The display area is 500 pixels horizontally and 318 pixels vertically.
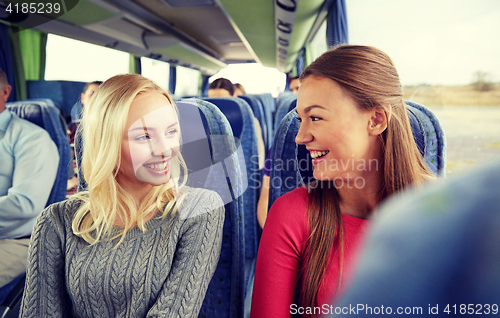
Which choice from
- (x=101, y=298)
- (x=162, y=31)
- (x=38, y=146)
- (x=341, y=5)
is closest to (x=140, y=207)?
(x=101, y=298)

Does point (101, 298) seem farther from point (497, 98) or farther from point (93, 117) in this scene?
point (497, 98)

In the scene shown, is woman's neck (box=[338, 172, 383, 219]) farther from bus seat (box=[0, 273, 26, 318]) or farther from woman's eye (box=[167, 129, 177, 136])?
bus seat (box=[0, 273, 26, 318])

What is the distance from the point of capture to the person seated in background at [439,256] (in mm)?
145

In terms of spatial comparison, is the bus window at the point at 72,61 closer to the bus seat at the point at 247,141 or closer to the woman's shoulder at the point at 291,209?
the bus seat at the point at 247,141

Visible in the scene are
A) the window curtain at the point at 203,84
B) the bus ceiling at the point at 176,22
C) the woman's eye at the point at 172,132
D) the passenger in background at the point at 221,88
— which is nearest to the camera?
the woman's eye at the point at 172,132

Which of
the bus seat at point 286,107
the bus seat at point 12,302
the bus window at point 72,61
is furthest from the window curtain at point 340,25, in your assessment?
the bus seat at point 12,302

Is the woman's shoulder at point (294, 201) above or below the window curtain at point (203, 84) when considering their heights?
below

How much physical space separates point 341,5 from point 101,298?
364 cm

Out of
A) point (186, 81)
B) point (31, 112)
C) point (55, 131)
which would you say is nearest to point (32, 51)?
point (31, 112)

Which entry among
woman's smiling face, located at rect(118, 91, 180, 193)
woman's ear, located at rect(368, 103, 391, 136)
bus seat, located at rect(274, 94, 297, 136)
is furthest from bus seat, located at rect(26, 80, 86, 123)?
woman's ear, located at rect(368, 103, 391, 136)

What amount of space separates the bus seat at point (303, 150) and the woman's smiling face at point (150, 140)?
12.0 inches

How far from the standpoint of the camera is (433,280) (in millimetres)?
149

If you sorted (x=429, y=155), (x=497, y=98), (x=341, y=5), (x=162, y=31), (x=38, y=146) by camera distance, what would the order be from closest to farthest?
(x=429, y=155) → (x=497, y=98) → (x=38, y=146) → (x=341, y=5) → (x=162, y=31)

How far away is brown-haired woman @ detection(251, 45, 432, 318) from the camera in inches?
26.9
